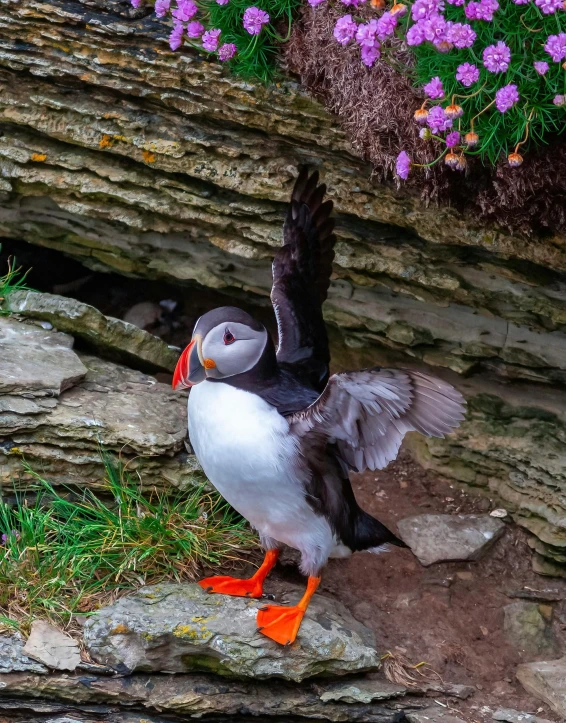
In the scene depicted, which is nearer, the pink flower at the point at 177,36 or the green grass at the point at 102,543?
the green grass at the point at 102,543

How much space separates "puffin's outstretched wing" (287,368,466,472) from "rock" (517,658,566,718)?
1.27m

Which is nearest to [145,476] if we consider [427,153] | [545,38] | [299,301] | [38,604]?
[38,604]

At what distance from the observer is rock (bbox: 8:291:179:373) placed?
5.53 metres

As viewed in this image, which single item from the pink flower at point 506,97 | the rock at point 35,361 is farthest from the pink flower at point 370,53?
the rock at point 35,361

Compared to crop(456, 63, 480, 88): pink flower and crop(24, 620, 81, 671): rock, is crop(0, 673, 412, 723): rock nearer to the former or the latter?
crop(24, 620, 81, 671): rock

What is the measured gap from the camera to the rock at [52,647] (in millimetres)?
4008

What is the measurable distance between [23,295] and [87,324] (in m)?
0.45

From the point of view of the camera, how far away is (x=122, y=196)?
5523 millimetres

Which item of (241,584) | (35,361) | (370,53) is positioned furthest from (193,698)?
(370,53)

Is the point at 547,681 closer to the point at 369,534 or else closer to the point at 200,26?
the point at 369,534

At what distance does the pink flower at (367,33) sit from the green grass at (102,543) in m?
2.29

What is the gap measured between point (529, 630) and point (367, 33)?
2.93 meters

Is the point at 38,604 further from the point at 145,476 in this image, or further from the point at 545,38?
the point at 545,38

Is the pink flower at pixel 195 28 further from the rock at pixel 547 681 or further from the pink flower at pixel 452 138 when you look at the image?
the rock at pixel 547 681
